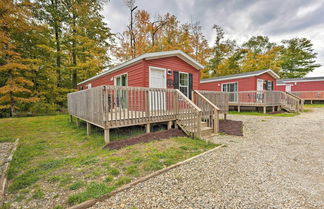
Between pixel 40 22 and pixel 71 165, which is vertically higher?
pixel 40 22

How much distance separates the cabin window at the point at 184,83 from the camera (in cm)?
819

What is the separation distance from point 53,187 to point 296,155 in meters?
5.44

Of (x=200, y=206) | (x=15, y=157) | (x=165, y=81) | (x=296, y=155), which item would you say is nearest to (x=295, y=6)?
(x=165, y=81)

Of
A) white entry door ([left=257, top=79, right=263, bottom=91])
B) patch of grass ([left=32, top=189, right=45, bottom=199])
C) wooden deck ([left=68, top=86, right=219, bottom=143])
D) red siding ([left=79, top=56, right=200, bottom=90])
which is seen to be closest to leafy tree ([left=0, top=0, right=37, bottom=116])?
red siding ([left=79, top=56, right=200, bottom=90])

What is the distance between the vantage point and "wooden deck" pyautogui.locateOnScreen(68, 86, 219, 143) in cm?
427

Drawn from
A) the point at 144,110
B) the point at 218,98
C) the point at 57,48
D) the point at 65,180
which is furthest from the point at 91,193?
the point at 57,48

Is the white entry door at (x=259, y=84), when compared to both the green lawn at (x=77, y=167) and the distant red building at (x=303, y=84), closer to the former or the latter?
the distant red building at (x=303, y=84)

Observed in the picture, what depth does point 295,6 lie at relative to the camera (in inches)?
433

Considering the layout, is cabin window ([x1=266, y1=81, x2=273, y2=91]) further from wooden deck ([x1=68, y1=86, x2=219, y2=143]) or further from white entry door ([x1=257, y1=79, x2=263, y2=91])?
wooden deck ([x1=68, y1=86, x2=219, y2=143])

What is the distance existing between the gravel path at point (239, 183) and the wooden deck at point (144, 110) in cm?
179

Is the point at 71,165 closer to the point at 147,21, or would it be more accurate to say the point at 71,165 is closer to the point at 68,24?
the point at 68,24

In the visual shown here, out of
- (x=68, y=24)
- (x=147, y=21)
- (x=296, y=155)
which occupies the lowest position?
(x=296, y=155)

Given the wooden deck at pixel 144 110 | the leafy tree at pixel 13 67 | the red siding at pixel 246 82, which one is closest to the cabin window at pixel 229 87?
the red siding at pixel 246 82

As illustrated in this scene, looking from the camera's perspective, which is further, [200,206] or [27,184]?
[27,184]
